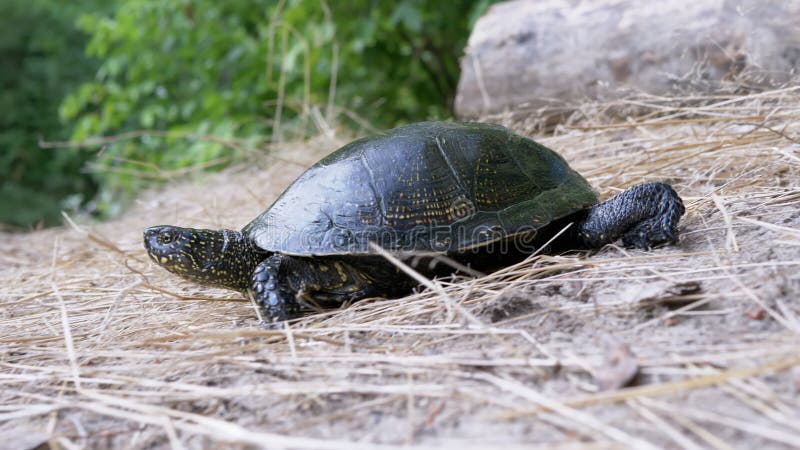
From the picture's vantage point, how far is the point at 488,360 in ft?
4.58

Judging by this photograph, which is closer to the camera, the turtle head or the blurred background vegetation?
the turtle head

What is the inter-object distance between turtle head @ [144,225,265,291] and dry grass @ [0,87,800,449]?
14 cm

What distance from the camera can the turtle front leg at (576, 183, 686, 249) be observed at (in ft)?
6.63

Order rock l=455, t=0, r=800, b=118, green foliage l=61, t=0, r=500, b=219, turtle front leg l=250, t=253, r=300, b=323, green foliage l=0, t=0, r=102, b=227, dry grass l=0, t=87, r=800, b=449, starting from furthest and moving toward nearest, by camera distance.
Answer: green foliage l=0, t=0, r=102, b=227 < green foliage l=61, t=0, r=500, b=219 < rock l=455, t=0, r=800, b=118 < turtle front leg l=250, t=253, r=300, b=323 < dry grass l=0, t=87, r=800, b=449

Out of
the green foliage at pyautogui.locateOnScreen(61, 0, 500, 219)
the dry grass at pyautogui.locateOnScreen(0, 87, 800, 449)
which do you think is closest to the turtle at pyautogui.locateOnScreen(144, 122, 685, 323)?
the dry grass at pyautogui.locateOnScreen(0, 87, 800, 449)

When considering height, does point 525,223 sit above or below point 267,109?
below

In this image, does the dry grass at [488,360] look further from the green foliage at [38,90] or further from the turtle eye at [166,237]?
the green foliage at [38,90]

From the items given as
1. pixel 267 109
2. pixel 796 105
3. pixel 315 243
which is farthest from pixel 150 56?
pixel 796 105

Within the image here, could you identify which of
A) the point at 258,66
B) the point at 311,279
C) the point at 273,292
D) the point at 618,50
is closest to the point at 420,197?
the point at 311,279

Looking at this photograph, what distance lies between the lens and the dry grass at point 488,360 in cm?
115

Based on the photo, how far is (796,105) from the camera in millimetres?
2682

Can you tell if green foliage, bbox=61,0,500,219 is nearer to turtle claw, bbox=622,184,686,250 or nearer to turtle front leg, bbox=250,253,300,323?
turtle front leg, bbox=250,253,300,323

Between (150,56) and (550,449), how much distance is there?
261 inches

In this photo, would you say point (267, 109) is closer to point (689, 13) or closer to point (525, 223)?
point (689, 13)
